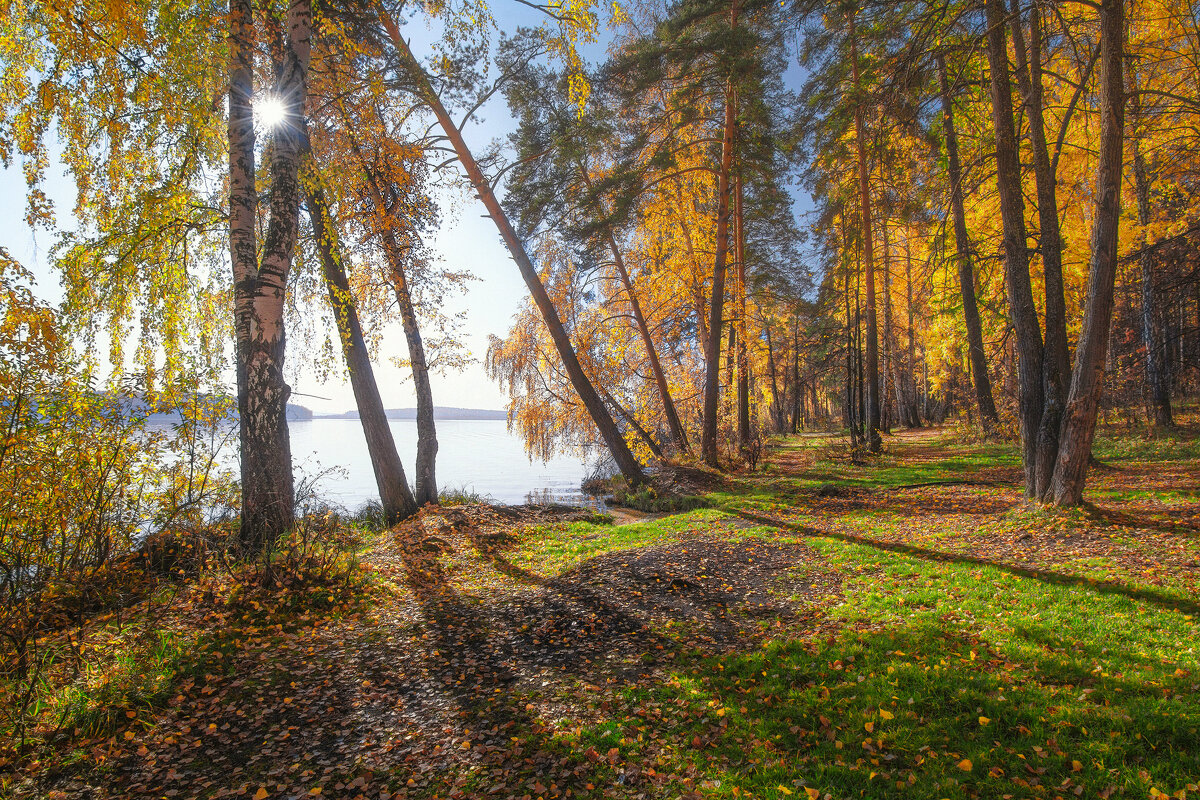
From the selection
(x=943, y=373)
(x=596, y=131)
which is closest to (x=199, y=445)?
(x=596, y=131)

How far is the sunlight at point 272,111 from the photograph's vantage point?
6.25m

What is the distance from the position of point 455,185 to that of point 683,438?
9.37 meters

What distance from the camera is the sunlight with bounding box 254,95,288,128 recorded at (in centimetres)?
625

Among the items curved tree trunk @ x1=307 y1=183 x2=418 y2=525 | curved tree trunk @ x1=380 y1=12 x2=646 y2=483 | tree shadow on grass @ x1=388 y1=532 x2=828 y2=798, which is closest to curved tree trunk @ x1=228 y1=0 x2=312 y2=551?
tree shadow on grass @ x1=388 y1=532 x2=828 y2=798

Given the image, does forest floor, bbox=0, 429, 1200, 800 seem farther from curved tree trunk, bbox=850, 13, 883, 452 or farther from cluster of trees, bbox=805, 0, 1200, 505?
curved tree trunk, bbox=850, 13, 883, 452

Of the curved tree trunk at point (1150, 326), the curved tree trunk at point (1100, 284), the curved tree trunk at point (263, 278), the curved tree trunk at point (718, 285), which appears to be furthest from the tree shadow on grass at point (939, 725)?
the curved tree trunk at point (1150, 326)

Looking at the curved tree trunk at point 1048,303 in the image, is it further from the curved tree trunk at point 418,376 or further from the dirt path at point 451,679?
the curved tree trunk at point 418,376

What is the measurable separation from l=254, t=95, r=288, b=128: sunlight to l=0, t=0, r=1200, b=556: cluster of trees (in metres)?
0.05

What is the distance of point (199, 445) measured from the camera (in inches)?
224

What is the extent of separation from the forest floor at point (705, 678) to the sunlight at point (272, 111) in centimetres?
539

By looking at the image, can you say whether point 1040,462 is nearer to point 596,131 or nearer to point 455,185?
point 596,131

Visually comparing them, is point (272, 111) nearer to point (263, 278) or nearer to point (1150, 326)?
point (263, 278)

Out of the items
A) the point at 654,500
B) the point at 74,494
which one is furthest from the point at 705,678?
the point at 654,500

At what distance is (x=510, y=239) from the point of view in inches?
430
